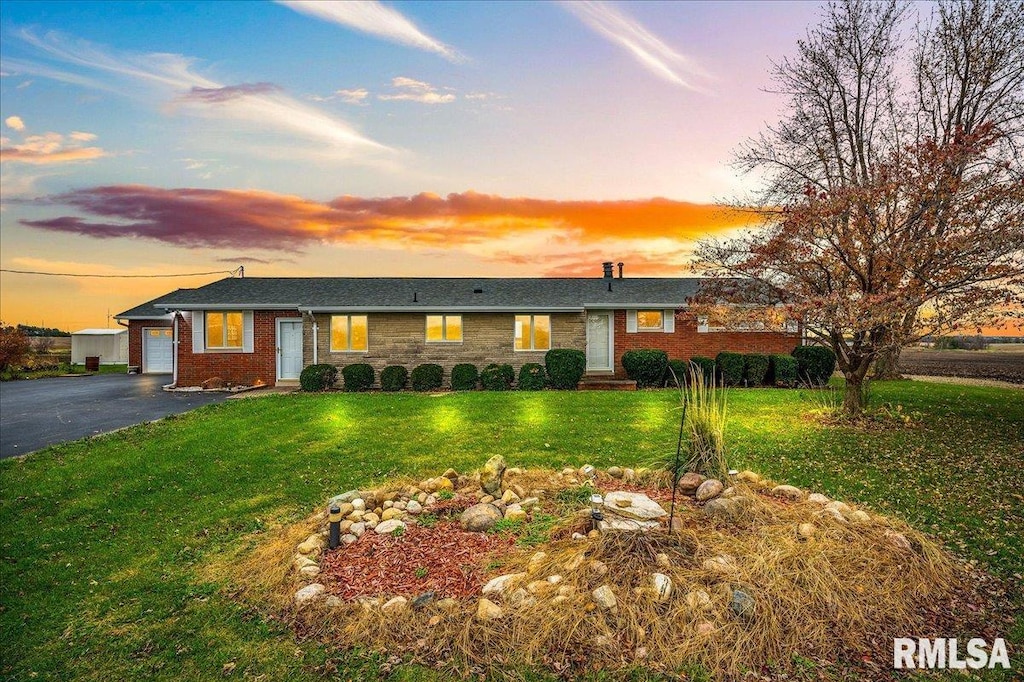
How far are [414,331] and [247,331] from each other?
5.81m

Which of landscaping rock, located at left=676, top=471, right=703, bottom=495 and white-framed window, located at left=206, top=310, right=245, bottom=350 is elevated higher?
white-framed window, located at left=206, top=310, right=245, bottom=350

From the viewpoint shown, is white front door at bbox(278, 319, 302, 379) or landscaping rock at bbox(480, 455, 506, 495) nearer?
landscaping rock at bbox(480, 455, 506, 495)

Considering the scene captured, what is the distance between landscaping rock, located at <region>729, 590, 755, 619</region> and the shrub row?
43.9 feet

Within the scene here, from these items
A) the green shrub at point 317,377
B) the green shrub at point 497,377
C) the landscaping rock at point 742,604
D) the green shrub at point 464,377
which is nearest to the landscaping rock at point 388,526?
the landscaping rock at point 742,604

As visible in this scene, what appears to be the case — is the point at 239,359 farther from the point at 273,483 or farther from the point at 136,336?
the point at 273,483

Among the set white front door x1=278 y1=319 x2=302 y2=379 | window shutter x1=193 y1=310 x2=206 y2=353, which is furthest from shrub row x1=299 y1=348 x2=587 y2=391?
window shutter x1=193 y1=310 x2=206 y2=353

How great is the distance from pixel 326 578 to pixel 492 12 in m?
10.5

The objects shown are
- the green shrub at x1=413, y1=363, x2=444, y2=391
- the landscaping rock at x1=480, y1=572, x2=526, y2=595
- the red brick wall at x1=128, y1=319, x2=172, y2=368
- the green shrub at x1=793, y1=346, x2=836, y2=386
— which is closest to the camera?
the landscaping rock at x1=480, y1=572, x2=526, y2=595

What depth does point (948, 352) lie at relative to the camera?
35344mm

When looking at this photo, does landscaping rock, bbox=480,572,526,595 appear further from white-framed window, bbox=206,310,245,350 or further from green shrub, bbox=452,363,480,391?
white-framed window, bbox=206,310,245,350

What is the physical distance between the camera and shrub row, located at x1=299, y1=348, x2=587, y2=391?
17031 mm

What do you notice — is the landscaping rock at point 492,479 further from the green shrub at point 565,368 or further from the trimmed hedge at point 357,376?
the trimmed hedge at point 357,376

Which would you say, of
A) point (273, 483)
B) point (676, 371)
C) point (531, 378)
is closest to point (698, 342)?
point (676, 371)

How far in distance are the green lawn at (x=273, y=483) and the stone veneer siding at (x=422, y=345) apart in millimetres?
4847
